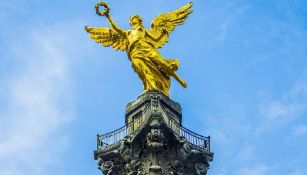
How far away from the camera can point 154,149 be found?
5084 cm

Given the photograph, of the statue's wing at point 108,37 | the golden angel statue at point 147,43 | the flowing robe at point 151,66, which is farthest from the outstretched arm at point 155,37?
the statue's wing at point 108,37

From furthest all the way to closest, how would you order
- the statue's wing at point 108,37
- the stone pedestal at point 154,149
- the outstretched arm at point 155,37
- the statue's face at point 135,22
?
the statue's wing at point 108,37
the statue's face at point 135,22
the outstretched arm at point 155,37
the stone pedestal at point 154,149

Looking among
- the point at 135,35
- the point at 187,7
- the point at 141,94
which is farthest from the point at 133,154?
the point at 187,7

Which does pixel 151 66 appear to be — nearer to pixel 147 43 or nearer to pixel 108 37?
pixel 147 43

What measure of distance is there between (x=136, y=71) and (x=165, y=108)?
11.7ft

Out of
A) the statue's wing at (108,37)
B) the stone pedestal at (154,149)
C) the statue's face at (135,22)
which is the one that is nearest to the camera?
the stone pedestal at (154,149)

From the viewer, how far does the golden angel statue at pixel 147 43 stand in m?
55.9

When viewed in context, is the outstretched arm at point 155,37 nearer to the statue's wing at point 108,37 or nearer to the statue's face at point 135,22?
the statue's face at point 135,22

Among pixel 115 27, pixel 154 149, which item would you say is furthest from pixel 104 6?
pixel 154 149

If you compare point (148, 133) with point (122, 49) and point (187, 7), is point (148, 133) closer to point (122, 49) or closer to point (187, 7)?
point (122, 49)

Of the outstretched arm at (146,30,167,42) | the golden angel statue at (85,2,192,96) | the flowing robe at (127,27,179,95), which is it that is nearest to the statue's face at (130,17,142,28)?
the golden angel statue at (85,2,192,96)

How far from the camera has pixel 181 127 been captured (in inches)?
2103

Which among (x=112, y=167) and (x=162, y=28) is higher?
(x=162, y=28)

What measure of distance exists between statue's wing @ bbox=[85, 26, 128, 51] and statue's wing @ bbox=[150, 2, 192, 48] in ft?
7.05
